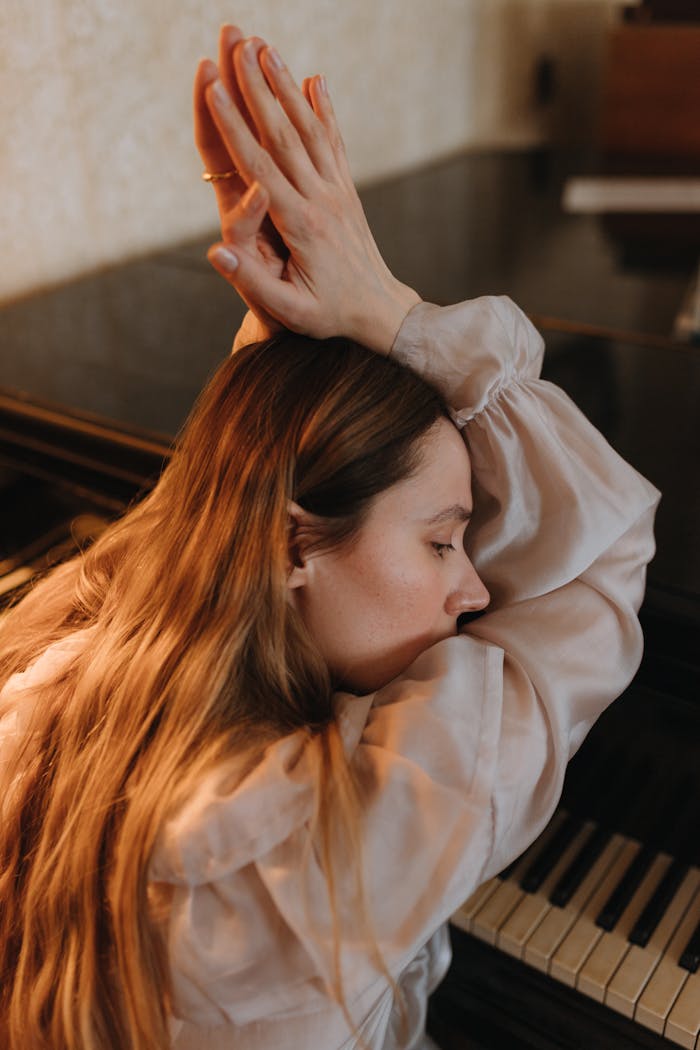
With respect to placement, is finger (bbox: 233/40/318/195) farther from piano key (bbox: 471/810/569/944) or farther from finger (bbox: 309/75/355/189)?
piano key (bbox: 471/810/569/944)

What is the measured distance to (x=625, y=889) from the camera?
0.94 meters

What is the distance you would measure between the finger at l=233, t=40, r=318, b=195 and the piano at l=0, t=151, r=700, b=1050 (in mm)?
459

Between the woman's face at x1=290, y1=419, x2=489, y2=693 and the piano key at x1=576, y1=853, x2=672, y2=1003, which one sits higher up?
the woman's face at x1=290, y1=419, x2=489, y2=693

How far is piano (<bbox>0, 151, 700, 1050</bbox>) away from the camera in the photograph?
885 mm

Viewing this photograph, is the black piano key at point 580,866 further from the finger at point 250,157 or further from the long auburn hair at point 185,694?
the finger at point 250,157

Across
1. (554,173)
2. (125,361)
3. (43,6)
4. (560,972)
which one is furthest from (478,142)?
(560,972)

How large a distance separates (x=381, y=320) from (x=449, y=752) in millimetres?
373

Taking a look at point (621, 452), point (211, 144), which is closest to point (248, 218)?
point (211, 144)

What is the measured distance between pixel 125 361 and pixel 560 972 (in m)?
1.00

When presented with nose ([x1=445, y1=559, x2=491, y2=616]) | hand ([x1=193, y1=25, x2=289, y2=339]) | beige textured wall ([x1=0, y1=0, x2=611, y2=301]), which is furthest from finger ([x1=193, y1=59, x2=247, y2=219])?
beige textured wall ([x1=0, y1=0, x2=611, y2=301])

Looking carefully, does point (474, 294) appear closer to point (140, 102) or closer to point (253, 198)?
point (140, 102)

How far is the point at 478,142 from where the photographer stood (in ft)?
10.2

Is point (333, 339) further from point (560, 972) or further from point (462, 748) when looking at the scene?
point (560, 972)

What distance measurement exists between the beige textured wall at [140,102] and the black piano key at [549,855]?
1339 millimetres
